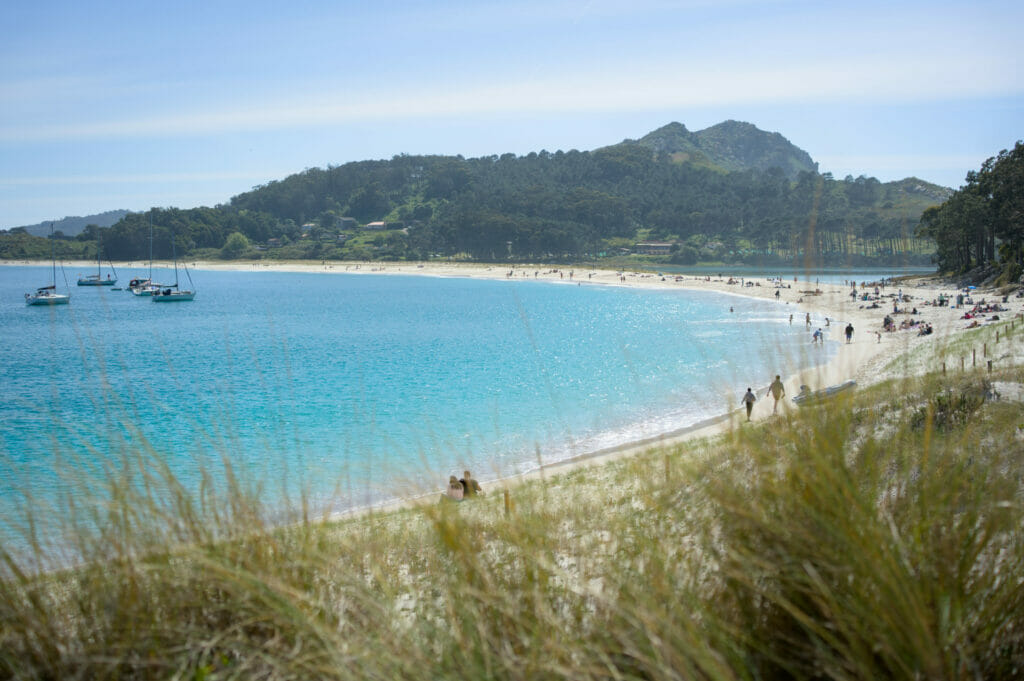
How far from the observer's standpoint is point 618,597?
2.78 metres

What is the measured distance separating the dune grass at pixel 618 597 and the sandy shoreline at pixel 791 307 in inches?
26.0

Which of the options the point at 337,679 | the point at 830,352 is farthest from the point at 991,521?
the point at 830,352

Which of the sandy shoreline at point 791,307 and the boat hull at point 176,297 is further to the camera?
the boat hull at point 176,297

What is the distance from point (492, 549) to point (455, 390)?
23.0 metres

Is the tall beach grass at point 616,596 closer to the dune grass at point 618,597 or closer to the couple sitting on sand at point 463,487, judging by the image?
the dune grass at point 618,597

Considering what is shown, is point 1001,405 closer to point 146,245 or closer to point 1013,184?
point 1013,184

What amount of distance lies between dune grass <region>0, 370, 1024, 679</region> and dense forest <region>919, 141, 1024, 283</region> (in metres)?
43.6

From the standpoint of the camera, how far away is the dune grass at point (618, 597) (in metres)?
2.40

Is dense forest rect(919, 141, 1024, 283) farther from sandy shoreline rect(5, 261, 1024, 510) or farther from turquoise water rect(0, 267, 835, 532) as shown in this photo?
turquoise water rect(0, 267, 835, 532)

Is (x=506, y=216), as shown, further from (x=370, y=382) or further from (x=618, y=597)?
(x=618, y=597)

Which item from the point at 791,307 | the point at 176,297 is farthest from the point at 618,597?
the point at 176,297

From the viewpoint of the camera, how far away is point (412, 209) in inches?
6644

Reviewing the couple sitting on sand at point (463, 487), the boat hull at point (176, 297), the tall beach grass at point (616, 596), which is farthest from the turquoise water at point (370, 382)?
the boat hull at point (176, 297)

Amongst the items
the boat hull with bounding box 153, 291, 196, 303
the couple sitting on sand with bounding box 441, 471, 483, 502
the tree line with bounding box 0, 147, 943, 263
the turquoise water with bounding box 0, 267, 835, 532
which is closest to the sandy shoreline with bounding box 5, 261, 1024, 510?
the couple sitting on sand with bounding box 441, 471, 483, 502
